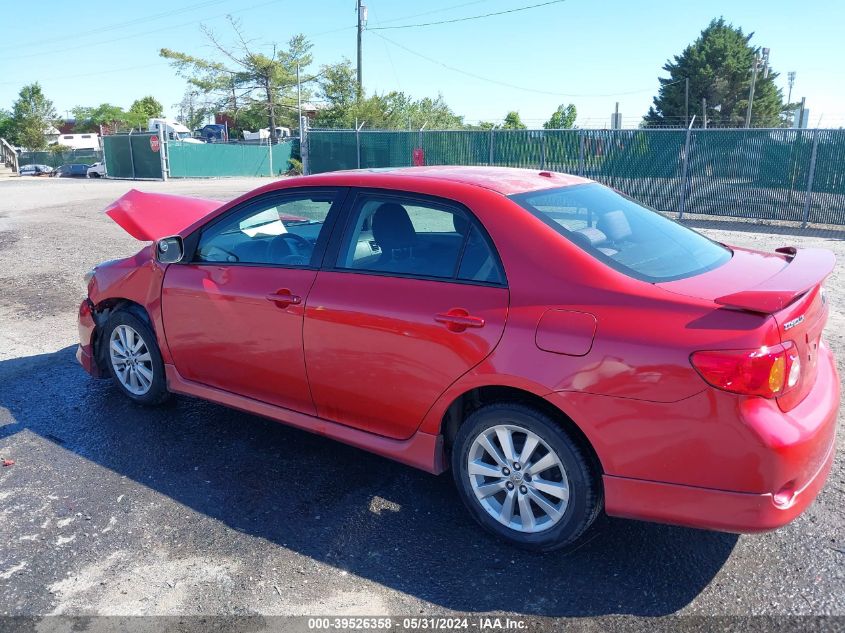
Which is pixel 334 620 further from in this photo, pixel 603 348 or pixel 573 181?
pixel 573 181

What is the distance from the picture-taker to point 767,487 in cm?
256

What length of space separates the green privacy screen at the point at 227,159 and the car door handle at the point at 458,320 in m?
35.1

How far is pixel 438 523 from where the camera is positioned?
3.36m

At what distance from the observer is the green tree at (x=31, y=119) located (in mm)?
58875

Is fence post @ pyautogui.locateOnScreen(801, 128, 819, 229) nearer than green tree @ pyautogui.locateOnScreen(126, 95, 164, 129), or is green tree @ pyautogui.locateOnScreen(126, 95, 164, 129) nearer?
fence post @ pyautogui.locateOnScreen(801, 128, 819, 229)

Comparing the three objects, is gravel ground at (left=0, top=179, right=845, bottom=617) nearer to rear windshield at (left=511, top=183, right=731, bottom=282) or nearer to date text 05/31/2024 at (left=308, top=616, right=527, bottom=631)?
date text 05/31/2024 at (left=308, top=616, right=527, bottom=631)

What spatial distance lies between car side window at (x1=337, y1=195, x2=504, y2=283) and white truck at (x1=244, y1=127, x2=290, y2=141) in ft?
165

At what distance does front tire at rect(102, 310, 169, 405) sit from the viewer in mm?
4496

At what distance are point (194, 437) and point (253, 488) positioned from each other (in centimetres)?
82

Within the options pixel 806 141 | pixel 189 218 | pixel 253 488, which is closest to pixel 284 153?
pixel 806 141

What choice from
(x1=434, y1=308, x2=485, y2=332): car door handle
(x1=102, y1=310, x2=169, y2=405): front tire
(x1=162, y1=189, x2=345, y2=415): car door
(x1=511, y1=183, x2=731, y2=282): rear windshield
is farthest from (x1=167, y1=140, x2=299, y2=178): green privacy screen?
(x1=434, y1=308, x2=485, y2=332): car door handle

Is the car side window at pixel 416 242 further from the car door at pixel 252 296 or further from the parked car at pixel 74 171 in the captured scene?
the parked car at pixel 74 171

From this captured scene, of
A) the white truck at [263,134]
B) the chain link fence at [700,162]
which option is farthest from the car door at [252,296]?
the white truck at [263,134]

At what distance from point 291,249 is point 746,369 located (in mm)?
2416
